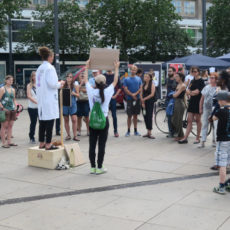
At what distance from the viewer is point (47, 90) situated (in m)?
7.52

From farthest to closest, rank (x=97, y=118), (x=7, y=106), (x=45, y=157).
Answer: (x=7, y=106) → (x=45, y=157) → (x=97, y=118)

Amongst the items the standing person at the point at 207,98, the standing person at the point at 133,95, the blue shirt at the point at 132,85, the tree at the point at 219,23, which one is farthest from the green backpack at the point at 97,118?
the tree at the point at 219,23

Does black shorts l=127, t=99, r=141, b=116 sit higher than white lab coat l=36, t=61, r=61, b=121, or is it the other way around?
white lab coat l=36, t=61, r=61, b=121

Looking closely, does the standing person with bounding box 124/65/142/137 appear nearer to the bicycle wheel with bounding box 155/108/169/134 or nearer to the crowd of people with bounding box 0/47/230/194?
the crowd of people with bounding box 0/47/230/194

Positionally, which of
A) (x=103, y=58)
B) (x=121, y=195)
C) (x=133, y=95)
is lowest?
(x=121, y=195)

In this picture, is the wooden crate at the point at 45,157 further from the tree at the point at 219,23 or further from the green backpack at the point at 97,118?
the tree at the point at 219,23

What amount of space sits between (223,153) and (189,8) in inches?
1789

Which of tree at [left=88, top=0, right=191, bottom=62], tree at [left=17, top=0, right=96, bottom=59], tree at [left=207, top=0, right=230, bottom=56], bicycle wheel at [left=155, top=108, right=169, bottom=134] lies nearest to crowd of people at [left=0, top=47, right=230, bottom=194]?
bicycle wheel at [left=155, top=108, right=169, bottom=134]

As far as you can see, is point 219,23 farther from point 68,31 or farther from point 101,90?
point 101,90

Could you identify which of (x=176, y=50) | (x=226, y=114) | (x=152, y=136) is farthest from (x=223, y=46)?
(x=226, y=114)

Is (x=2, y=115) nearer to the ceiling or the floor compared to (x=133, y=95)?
nearer to the floor

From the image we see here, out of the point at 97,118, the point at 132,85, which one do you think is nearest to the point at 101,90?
the point at 97,118

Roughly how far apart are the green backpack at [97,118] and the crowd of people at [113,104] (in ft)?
0.26

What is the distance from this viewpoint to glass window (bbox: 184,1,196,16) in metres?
48.9
